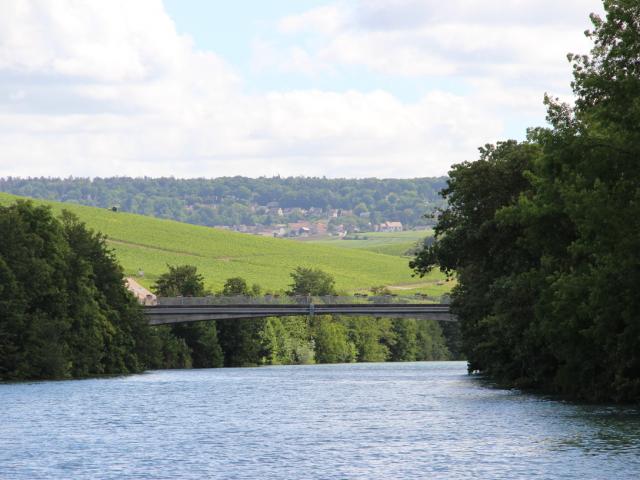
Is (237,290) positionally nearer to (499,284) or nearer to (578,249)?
(499,284)

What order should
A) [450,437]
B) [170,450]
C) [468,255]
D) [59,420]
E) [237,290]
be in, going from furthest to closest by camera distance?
[237,290], [468,255], [59,420], [450,437], [170,450]

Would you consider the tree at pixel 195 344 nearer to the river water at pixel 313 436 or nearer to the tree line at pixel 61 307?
the tree line at pixel 61 307

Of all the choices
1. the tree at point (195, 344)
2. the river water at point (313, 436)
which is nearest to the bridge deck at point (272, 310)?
the tree at point (195, 344)

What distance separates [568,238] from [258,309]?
3418 inches

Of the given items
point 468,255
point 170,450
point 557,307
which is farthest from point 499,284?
point 170,450

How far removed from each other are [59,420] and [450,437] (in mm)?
19653

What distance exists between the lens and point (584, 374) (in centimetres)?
7125

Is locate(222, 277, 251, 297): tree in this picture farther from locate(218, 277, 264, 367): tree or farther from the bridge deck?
the bridge deck

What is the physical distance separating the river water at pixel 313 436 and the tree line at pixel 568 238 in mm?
2460

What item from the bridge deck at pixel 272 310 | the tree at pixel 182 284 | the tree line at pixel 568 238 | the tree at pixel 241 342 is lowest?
the tree at pixel 241 342

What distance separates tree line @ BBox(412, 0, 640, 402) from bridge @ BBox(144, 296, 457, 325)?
6160cm

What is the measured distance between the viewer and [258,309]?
154500mm

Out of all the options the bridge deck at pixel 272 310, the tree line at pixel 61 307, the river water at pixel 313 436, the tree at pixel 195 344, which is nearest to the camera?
the river water at pixel 313 436

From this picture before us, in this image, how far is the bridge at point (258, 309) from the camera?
15088 cm
